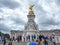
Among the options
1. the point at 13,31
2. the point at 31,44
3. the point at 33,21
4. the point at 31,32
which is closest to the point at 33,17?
the point at 33,21

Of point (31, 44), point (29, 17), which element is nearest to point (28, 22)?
point (29, 17)

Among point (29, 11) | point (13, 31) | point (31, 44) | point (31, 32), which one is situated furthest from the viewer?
point (13, 31)

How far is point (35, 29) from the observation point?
7506 cm

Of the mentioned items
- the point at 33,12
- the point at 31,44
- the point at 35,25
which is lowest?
the point at 31,44

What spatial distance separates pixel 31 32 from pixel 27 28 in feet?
7.86

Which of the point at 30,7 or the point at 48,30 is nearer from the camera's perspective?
the point at 30,7

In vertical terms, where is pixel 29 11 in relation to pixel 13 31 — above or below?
above

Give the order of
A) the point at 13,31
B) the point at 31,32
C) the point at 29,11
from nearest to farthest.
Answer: the point at 31,32 < the point at 29,11 < the point at 13,31

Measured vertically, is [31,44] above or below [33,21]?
below

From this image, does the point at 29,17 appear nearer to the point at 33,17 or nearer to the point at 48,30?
the point at 33,17

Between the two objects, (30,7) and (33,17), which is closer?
(33,17)

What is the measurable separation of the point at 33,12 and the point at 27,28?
7.53 metres

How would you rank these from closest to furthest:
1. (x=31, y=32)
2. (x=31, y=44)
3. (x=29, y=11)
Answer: (x=31, y=44) < (x=31, y=32) < (x=29, y=11)

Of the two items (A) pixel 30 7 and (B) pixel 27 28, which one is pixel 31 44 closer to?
(B) pixel 27 28
